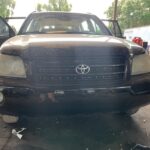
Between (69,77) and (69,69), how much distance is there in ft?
0.28

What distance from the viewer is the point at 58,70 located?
3357 millimetres

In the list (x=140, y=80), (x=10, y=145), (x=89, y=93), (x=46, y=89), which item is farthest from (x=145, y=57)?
(x=10, y=145)

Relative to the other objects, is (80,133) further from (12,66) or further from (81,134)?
(12,66)

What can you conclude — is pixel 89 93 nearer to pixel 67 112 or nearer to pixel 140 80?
pixel 67 112

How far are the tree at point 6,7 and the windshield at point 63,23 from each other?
29376 millimetres

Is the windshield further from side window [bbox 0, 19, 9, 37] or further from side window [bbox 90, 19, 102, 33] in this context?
side window [bbox 0, 19, 9, 37]

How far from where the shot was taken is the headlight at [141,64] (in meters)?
3.62

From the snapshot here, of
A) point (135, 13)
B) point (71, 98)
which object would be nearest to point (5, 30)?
point (71, 98)

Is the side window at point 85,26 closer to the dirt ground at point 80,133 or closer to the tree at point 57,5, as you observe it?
the dirt ground at point 80,133

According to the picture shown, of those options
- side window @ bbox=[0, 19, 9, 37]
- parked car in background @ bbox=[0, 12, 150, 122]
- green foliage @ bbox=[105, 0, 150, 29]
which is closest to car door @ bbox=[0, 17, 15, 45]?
side window @ bbox=[0, 19, 9, 37]

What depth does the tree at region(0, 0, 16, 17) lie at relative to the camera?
34.7 meters

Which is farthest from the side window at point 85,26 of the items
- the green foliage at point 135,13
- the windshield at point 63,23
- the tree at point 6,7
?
the green foliage at point 135,13

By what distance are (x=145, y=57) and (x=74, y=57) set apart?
94 cm

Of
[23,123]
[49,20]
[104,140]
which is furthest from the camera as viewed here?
[49,20]
